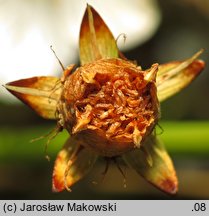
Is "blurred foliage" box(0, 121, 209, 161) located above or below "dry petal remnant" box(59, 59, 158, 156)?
below

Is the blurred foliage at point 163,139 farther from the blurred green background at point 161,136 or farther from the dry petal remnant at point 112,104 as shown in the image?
the dry petal remnant at point 112,104

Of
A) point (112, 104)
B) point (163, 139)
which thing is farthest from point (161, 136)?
point (112, 104)

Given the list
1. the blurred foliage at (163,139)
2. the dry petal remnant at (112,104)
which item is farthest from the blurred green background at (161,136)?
the dry petal remnant at (112,104)

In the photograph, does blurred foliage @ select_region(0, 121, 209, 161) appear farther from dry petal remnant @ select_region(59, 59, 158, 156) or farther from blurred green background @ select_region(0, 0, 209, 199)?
dry petal remnant @ select_region(59, 59, 158, 156)

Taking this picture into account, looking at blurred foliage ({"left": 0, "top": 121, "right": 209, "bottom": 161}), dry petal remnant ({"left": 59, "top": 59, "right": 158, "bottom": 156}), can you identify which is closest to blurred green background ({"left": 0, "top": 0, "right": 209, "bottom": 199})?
blurred foliage ({"left": 0, "top": 121, "right": 209, "bottom": 161})

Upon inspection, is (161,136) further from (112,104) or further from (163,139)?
(112,104)

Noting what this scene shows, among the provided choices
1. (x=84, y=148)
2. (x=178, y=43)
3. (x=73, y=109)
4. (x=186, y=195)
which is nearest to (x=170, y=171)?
(x=84, y=148)
